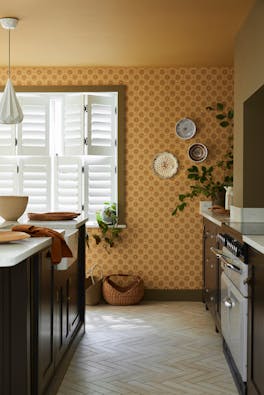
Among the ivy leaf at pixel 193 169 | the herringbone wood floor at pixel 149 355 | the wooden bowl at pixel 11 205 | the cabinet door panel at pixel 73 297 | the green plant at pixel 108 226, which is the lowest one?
the herringbone wood floor at pixel 149 355

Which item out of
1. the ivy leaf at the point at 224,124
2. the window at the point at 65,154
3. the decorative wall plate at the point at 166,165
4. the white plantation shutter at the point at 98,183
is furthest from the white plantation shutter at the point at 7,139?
the ivy leaf at the point at 224,124

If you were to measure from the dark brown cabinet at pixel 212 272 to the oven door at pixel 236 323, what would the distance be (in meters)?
0.72

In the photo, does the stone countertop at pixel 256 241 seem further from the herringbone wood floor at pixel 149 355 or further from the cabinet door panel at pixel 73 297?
the cabinet door panel at pixel 73 297

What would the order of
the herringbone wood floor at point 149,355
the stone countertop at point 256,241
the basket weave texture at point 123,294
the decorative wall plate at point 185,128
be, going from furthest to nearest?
the decorative wall plate at point 185,128 < the basket weave texture at point 123,294 < the herringbone wood floor at point 149,355 < the stone countertop at point 256,241

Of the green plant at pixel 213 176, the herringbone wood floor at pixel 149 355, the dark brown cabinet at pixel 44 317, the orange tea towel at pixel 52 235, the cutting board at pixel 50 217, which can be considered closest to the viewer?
the dark brown cabinet at pixel 44 317

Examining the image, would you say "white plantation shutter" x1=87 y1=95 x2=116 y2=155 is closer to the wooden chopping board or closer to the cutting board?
the cutting board

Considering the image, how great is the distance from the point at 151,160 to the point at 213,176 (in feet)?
2.40

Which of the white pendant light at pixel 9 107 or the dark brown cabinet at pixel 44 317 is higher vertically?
the white pendant light at pixel 9 107

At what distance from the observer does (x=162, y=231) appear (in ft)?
22.5

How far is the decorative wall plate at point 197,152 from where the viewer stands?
267 inches

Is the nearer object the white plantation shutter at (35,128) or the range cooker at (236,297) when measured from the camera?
the range cooker at (236,297)

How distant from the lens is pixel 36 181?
696cm

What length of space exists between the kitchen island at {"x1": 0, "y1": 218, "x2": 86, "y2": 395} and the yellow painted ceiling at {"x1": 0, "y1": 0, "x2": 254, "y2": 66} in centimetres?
211

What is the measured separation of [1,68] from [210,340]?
12.8 feet
